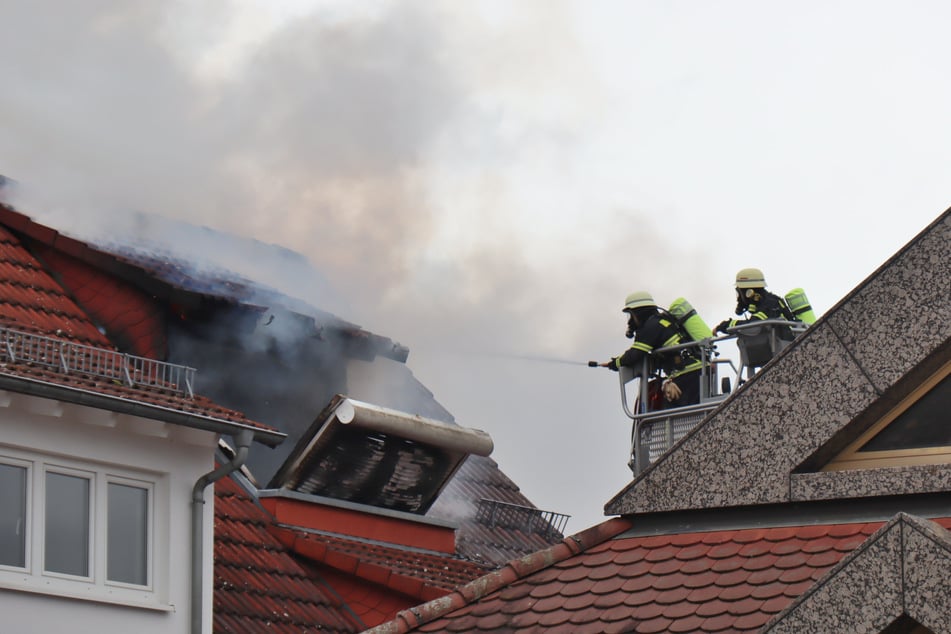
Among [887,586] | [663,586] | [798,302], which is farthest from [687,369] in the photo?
[887,586]

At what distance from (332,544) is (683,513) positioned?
7.25 m

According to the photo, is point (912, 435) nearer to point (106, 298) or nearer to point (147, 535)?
point (147, 535)

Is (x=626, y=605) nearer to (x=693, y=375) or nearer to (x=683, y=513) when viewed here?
(x=683, y=513)

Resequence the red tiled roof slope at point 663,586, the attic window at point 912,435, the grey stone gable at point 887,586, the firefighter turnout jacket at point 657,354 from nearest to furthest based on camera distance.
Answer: the grey stone gable at point 887,586 < the red tiled roof slope at point 663,586 < the attic window at point 912,435 < the firefighter turnout jacket at point 657,354

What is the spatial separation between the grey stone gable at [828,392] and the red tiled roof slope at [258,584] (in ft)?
18.2

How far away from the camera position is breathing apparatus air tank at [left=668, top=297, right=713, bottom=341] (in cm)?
1366

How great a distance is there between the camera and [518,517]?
18.9m

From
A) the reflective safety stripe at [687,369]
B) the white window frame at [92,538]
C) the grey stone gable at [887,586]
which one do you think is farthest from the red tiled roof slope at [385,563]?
the grey stone gable at [887,586]

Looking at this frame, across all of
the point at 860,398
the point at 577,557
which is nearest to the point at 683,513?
the point at 577,557

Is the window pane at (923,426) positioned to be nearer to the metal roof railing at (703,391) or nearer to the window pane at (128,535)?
the metal roof railing at (703,391)

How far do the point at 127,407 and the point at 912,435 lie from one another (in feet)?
18.8

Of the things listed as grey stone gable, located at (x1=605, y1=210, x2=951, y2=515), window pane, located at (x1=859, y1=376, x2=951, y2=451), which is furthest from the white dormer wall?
window pane, located at (x1=859, y1=376, x2=951, y2=451)

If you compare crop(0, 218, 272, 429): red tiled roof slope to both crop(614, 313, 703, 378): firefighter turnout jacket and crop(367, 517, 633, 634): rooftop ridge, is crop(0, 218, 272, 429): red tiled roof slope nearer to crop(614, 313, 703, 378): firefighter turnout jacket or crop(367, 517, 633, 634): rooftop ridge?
crop(614, 313, 703, 378): firefighter turnout jacket

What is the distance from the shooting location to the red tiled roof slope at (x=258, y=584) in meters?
13.2
